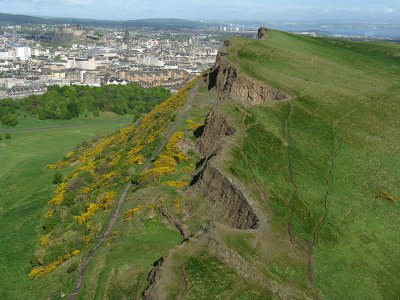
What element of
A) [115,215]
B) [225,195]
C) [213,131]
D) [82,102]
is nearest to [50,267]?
[115,215]

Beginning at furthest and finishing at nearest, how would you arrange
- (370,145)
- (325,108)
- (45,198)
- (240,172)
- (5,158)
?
(5,158) → (45,198) → (325,108) → (370,145) → (240,172)

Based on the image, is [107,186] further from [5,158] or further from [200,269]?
[5,158]

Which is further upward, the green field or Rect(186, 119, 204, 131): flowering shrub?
Rect(186, 119, 204, 131): flowering shrub

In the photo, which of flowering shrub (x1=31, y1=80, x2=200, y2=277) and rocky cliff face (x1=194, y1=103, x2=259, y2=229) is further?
flowering shrub (x1=31, y1=80, x2=200, y2=277)

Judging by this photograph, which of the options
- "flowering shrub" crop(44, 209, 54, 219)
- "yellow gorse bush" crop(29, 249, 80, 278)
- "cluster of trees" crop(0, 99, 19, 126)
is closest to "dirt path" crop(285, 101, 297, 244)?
"yellow gorse bush" crop(29, 249, 80, 278)

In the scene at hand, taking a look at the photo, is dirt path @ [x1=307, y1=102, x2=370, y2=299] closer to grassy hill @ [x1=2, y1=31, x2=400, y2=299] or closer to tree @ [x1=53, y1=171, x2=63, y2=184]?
grassy hill @ [x1=2, y1=31, x2=400, y2=299]

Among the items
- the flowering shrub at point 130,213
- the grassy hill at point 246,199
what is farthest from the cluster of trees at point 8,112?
the flowering shrub at point 130,213

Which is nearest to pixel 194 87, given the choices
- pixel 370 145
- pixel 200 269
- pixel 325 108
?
pixel 325 108
